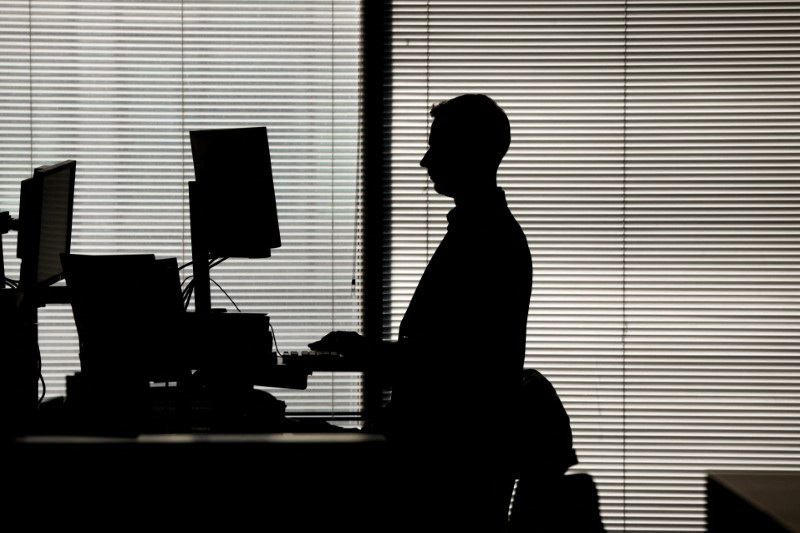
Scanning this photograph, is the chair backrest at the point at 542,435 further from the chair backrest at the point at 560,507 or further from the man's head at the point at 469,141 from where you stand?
the man's head at the point at 469,141

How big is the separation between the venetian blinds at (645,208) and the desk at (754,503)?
1.86 metres

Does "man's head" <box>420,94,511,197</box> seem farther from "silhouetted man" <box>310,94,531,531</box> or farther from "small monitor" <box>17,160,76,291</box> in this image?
"small monitor" <box>17,160,76,291</box>

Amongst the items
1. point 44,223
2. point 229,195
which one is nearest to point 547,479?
point 229,195

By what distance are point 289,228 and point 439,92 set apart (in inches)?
34.2

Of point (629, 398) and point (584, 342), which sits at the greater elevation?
point (584, 342)

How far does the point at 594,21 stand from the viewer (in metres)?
3.18

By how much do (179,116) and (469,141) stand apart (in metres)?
1.67

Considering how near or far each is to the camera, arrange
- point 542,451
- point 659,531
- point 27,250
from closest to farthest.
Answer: point 542,451
point 27,250
point 659,531

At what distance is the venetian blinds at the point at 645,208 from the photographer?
317 cm

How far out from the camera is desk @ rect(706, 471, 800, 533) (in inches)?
43.7

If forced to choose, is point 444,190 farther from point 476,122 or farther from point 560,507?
point 560,507

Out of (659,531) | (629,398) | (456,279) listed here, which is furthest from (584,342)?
(456,279)

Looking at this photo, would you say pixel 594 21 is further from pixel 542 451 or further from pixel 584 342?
pixel 542 451

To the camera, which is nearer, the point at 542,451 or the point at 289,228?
the point at 542,451
